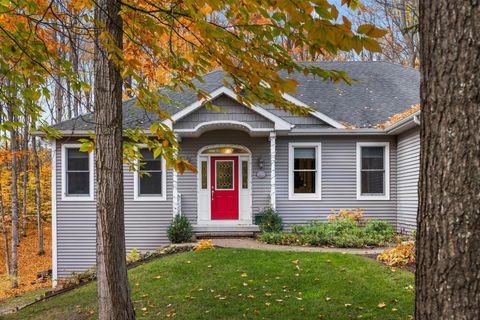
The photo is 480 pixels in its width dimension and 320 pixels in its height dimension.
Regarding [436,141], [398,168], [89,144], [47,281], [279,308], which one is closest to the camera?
[436,141]

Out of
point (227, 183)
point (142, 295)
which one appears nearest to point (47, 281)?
point (227, 183)

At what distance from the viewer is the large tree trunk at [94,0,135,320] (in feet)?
13.0

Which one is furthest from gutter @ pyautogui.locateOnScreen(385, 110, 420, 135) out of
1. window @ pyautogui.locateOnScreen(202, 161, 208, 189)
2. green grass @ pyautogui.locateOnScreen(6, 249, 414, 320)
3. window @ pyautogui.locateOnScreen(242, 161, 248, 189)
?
window @ pyautogui.locateOnScreen(202, 161, 208, 189)

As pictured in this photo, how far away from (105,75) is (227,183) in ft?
25.7

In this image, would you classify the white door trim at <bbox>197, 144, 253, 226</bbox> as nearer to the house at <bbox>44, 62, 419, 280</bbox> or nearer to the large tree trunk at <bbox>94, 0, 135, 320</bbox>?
the house at <bbox>44, 62, 419, 280</bbox>

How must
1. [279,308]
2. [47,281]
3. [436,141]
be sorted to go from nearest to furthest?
[436,141], [279,308], [47,281]

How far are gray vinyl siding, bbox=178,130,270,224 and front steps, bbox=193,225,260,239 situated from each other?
2.35ft

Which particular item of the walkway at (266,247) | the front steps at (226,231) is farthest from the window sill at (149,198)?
the walkway at (266,247)

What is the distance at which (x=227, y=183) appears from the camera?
38.4 ft

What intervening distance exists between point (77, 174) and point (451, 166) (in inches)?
441

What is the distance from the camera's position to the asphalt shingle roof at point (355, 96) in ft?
38.9

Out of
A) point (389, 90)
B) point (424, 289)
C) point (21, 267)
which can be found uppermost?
point (389, 90)

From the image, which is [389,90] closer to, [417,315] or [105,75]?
[105,75]

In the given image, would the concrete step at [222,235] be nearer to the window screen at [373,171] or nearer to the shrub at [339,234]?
the shrub at [339,234]
